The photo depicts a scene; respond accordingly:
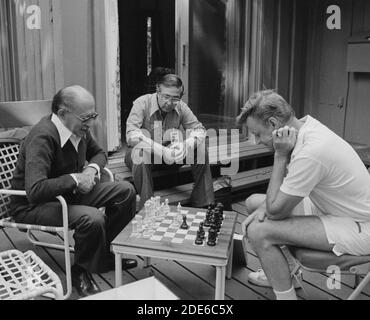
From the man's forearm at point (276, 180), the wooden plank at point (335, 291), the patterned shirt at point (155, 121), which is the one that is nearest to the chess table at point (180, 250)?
the man's forearm at point (276, 180)

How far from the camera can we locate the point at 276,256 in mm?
2129

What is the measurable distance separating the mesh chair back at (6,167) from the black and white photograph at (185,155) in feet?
0.04

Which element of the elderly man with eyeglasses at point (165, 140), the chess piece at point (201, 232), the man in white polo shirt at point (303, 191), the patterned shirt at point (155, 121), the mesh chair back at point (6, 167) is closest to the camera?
the man in white polo shirt at point (303, 191)

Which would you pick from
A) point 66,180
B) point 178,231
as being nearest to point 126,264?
point 178,231

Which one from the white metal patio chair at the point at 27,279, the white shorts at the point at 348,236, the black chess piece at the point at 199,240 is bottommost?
the white metal patio chair at the point at 27,279

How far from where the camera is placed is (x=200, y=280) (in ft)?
8.84

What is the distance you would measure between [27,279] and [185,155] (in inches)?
71.9

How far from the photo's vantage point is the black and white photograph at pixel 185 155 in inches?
82.5

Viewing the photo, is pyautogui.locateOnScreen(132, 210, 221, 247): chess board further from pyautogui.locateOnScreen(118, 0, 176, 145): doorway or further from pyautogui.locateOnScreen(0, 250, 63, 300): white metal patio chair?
pyautogui.locateOnScreen(118, 0, 176, 145): doorway

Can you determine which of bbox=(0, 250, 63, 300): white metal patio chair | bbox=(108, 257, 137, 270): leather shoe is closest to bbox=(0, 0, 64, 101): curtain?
bbox=(108, 257, 137, 270): leather shoe

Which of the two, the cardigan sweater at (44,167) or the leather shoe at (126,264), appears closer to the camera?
the cardigan sweater at (44,167)

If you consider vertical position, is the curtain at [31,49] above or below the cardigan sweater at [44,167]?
above

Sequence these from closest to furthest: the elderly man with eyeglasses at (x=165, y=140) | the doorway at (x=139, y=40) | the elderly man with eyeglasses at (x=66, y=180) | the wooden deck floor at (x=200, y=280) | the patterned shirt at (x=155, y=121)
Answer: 1. the elderly man with eyeglasses at (x=66, y=180)
2. the wooden deck floor at (x=200, y=280)
3. the elderly man with eyeglasses at (x=165, y=140)
4. the patterned shirt at (x=155, y=121)
5. the doorway at (x=139, y=40)

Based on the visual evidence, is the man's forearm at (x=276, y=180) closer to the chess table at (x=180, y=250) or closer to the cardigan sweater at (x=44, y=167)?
the chess table at (x=180, y=250)
